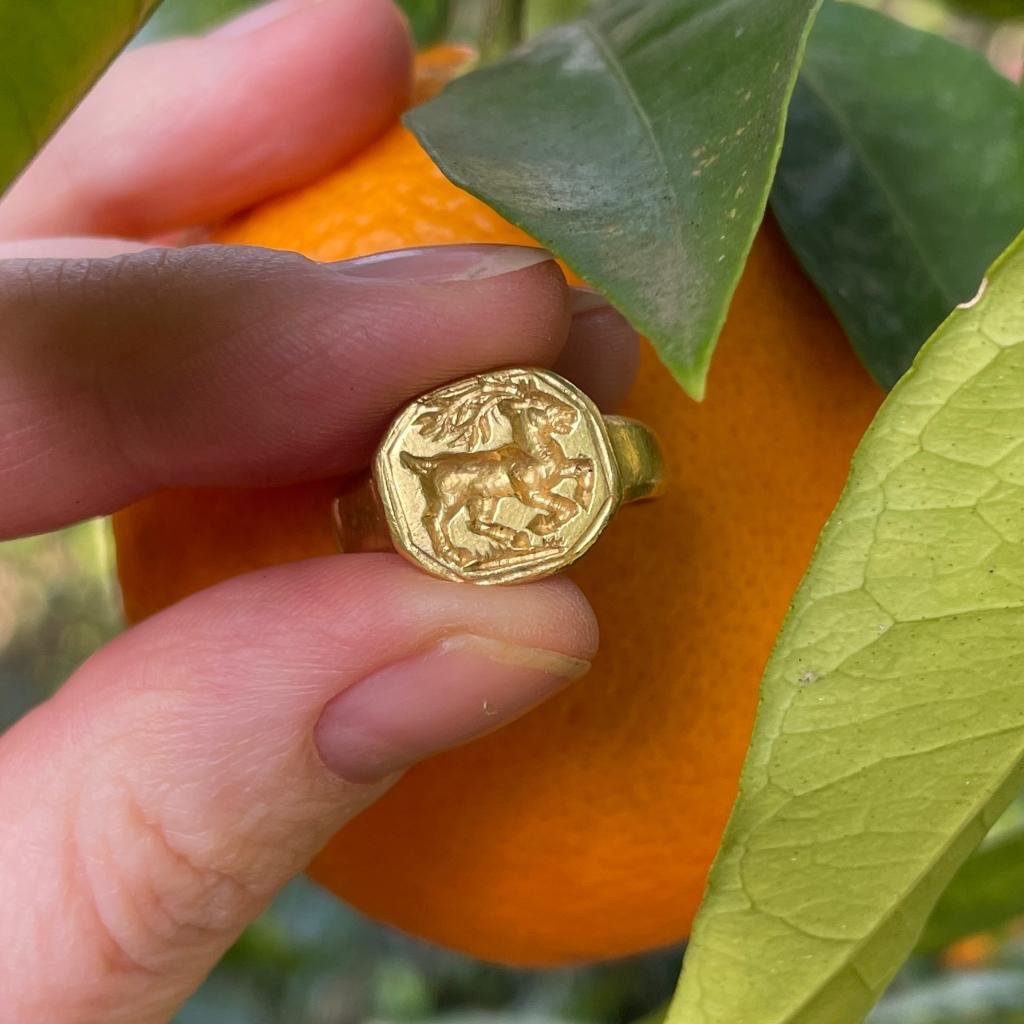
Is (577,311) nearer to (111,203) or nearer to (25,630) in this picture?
(111,203)

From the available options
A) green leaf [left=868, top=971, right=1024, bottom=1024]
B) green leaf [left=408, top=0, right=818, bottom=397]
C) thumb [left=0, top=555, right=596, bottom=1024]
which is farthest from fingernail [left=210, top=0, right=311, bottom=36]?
green leaf [left=868, top=971, right=1024, bottom=1024]

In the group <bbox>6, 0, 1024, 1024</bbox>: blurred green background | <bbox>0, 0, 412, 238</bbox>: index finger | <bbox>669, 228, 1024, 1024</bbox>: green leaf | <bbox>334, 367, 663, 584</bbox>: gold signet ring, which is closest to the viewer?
<bbox>669, 228, 1024, 1024</bbox>: green leaf

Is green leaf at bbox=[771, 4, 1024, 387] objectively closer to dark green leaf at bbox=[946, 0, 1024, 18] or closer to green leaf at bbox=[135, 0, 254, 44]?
dark green leaf at bbox=[946, 0, 1024, 18]

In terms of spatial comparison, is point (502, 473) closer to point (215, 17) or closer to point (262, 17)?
point (262, 17)

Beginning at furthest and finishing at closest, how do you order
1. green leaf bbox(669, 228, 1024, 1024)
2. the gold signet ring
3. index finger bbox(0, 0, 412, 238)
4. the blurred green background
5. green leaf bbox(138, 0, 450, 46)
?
the blurred green background → green leaf bbox(138, 0, 450, 46) → index finger bbox(0, 0, 412, 238) → the gold signet ring → green leaf bbox(669, 228, 1024, 1024)

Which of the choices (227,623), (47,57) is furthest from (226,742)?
(47,57)
